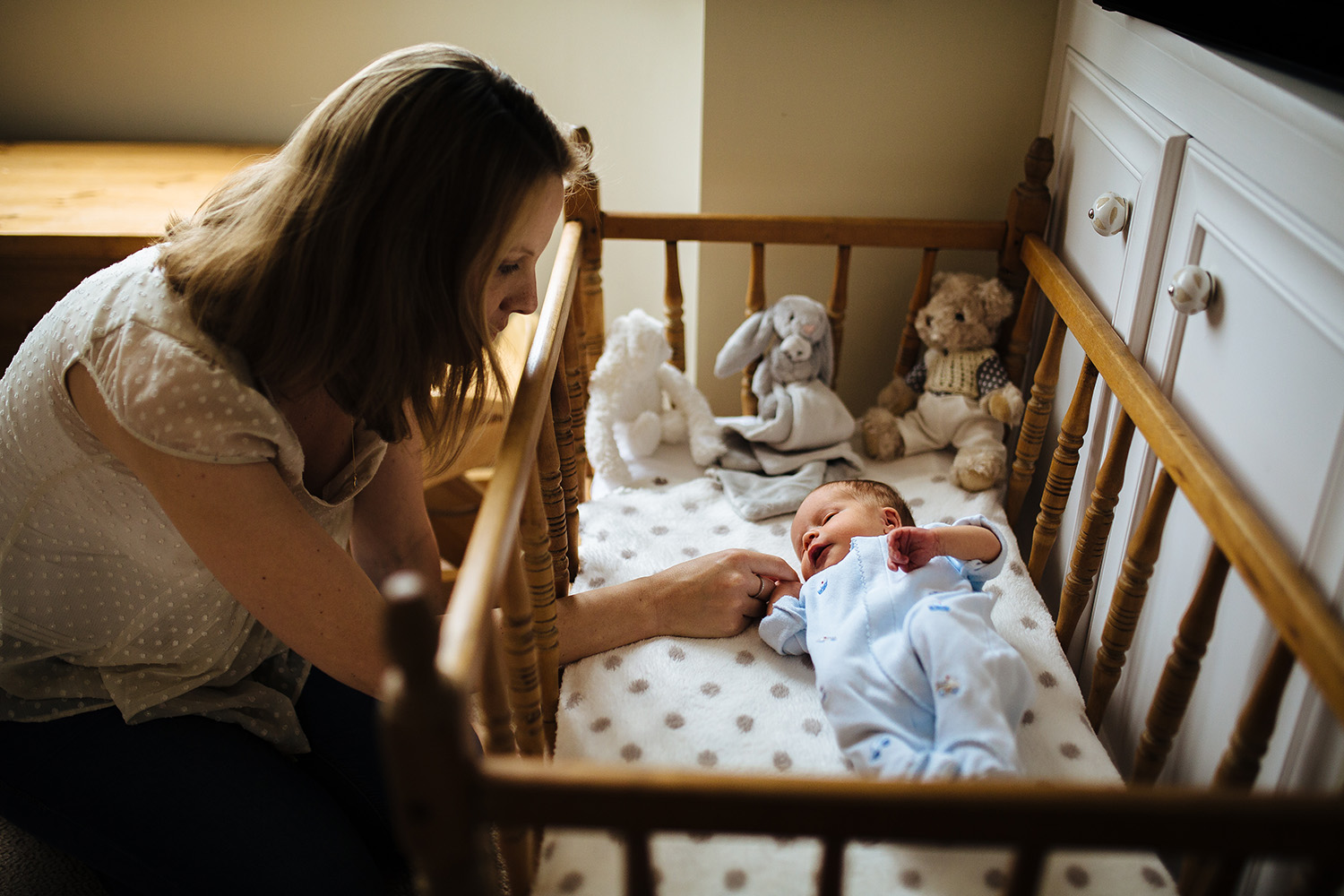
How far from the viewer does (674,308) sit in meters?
1.63

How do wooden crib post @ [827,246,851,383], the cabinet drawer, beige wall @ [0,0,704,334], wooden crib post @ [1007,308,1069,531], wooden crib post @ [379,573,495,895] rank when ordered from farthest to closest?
1. beige wall @ [0,0,704,334]
2. wooden crib post @ [827,246,851,383]
3. wooden crib post @ [1007,308,1069,531]
4. the cabinet drawer
5. wooden crib post @ [379,573,495,895]

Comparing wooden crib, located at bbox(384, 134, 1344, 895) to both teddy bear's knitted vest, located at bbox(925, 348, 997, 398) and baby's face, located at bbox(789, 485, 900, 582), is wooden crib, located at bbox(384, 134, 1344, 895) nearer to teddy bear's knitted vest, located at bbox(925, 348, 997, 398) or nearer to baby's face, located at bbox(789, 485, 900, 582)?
teddy bear's knitted vest, located at bbox(925, 348, 997, 398)

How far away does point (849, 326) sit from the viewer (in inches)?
69.9

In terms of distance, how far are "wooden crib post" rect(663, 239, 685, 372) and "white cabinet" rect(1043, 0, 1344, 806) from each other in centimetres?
62

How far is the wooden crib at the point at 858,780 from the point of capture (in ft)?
1.74

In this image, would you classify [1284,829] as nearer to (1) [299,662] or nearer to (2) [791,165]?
(1) [299,662]

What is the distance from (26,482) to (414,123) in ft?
1.84

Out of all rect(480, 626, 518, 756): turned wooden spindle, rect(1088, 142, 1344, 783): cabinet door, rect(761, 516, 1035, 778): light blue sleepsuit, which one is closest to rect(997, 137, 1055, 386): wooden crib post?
rect(1088, 142, 1344, 783): cabinet door

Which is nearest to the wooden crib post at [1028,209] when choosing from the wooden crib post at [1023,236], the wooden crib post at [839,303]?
the wooden crib post at [1023,236]

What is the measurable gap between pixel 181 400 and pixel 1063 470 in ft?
3.45

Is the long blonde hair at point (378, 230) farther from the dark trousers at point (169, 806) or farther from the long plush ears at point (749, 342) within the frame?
the long plush ears at point (749, 342)

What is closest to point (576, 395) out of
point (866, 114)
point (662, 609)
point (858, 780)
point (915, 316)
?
point (662, 609)

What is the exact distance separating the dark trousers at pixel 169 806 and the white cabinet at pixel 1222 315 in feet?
3.13

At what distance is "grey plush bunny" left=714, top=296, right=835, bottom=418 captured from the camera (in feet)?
4.92
